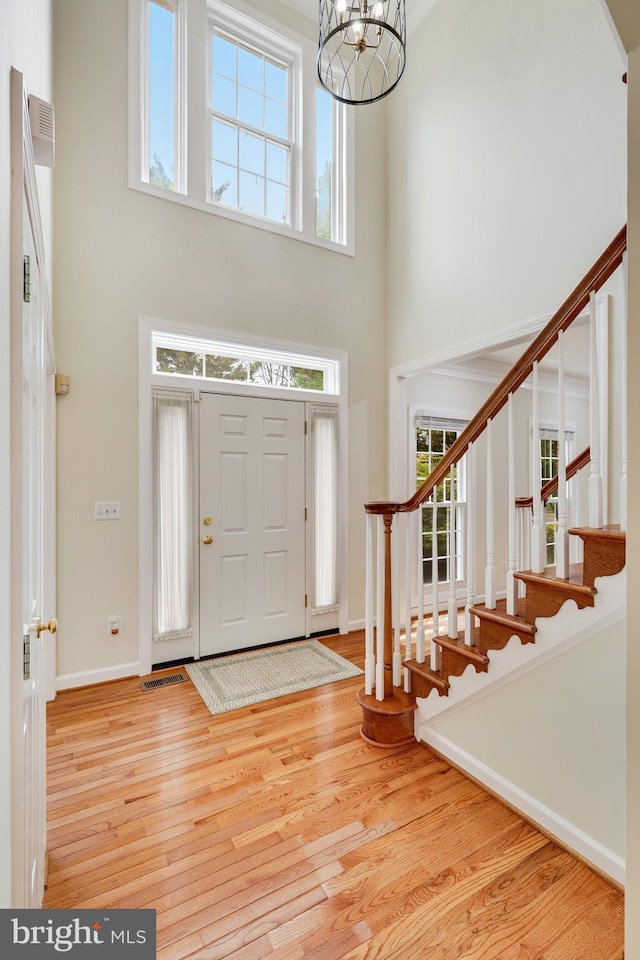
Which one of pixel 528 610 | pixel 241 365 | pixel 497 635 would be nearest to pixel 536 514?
pixel 528 610

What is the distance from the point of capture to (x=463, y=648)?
6.69ft

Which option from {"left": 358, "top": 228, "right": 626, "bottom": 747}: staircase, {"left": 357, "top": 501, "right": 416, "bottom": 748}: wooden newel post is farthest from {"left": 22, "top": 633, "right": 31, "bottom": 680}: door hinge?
{"left": 357, "top": 501, "right": 416, "bottom": 748}: wooden newel post

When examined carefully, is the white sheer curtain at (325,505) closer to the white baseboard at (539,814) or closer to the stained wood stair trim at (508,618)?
the white baseboard at (539,814)

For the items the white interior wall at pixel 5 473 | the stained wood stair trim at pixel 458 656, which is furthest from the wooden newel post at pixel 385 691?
the white interior wall at pixel 5 473

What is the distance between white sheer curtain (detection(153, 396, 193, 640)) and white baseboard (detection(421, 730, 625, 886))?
1910 millimetres

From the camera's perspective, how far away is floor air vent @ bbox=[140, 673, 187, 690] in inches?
116

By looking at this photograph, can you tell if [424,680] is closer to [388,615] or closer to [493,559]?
[388,615]

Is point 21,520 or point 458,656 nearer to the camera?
point 21,520

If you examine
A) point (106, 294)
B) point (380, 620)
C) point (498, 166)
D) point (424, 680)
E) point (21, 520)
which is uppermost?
point (498, 166)

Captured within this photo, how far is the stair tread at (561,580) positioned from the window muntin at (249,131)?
338cm

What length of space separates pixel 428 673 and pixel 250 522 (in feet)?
5.93

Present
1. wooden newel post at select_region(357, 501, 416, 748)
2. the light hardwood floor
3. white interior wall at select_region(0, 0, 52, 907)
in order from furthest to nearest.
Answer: wooden newel post at select_region(357, 501, 416, 748) < the light hardwood floor < white interior wall at select_region(0, 0, 52, 907)

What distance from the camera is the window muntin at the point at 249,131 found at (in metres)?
3.53

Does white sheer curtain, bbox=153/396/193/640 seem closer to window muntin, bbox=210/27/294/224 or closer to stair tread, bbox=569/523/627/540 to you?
window muntin, bbox=210/27/294/224
